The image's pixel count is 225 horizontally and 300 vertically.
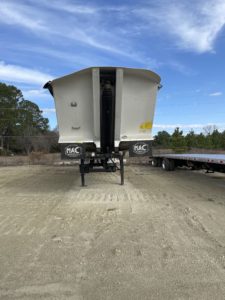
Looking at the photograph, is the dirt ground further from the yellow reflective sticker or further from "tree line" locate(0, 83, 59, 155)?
"tree line" locate(0, 83, 59, 155)

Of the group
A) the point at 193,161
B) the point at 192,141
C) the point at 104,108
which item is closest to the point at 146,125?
the point at 104,108

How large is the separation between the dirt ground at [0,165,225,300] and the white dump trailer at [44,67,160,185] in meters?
2.22

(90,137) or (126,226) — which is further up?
(90,137)

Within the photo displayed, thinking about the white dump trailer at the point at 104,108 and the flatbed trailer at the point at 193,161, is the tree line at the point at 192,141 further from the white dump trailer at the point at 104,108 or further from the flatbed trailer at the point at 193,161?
the white dump trailer at the point at 104,108

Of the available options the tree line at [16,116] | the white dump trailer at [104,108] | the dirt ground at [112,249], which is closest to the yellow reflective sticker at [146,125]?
the white dump trailer at [104,108]

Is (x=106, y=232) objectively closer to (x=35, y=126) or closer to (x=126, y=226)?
(x=126, y=226)

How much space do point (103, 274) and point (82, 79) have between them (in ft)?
22.8

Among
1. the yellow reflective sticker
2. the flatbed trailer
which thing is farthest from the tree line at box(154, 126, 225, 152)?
the yellow reflective sticker

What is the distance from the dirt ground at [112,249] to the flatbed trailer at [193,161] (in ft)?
12.9

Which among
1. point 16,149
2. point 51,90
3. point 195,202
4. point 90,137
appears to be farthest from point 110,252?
point 16,149

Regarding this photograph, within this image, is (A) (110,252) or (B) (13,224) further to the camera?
(B) (13,224)

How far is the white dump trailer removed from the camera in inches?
391

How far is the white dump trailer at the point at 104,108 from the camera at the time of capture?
391 inches

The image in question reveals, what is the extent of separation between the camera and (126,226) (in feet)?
20.0
